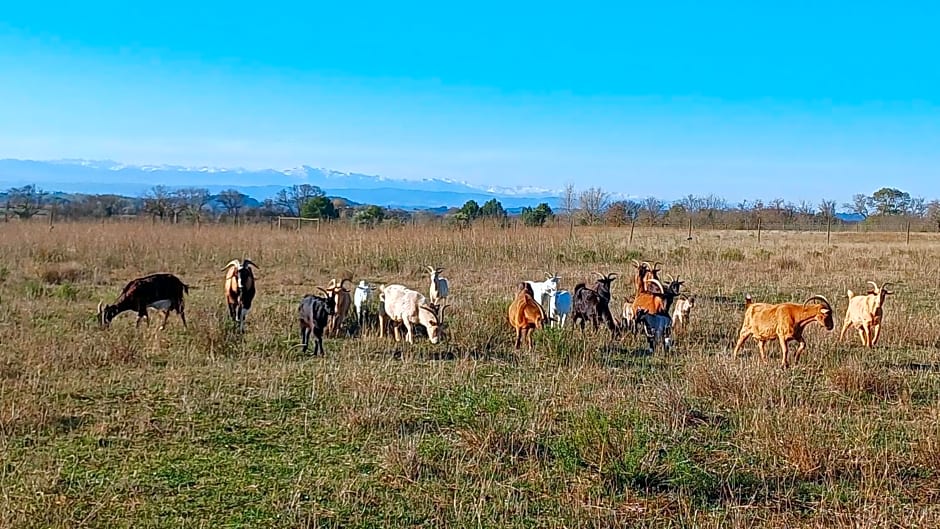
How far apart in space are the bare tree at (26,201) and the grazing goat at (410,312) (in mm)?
24973

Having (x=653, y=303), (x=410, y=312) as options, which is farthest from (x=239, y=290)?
(x=653, y=303)

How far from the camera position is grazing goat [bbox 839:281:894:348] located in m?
9.70

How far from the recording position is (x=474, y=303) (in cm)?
1322

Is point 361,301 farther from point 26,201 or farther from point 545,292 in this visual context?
point 26,201

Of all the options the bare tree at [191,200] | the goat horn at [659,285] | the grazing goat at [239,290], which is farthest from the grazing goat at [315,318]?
the bare tree at [191,200]

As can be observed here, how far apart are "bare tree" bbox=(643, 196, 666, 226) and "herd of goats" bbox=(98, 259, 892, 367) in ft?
139

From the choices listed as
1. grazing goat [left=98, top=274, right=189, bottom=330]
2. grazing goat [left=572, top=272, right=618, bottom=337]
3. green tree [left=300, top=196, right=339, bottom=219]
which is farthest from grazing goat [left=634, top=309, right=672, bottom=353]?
green tree [left=300, top=196, right=339, bottom=219]

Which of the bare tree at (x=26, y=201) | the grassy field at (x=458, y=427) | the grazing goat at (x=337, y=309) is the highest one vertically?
the bare tree at (x=26, y=201)

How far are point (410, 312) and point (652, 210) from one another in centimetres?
5039

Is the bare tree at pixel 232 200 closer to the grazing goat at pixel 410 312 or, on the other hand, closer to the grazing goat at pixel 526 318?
the grazing goat at pixel 410 312

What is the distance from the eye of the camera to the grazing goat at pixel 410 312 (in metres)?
9.65

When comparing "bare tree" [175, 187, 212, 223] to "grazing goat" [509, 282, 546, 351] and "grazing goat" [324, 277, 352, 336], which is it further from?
"grazing goat" [509, 282, 546, 351]

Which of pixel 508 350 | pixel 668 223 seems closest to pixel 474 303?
pixel 508 350

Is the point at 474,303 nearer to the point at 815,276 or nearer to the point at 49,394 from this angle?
the point at 49,394
